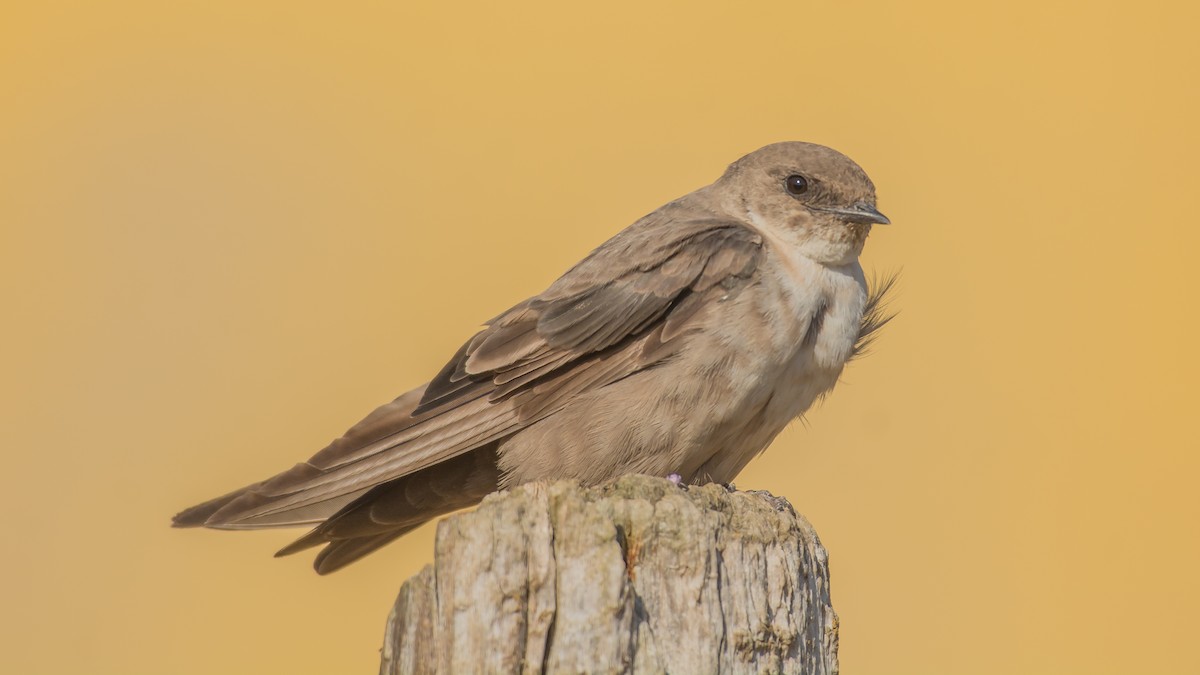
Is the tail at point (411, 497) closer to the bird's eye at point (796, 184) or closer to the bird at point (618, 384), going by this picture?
the bird at point (618, 384)

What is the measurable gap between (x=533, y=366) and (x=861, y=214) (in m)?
1.61

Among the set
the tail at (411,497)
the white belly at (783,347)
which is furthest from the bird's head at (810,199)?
the tail at (411,497)

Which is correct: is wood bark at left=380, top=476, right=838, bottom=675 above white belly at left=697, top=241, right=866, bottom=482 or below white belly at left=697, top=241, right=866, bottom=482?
below

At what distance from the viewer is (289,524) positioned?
5.42 meters

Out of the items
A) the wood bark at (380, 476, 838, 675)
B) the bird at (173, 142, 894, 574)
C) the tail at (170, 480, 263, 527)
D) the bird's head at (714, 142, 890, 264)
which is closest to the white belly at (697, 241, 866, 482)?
the bird at (173, 142, 894, 574)

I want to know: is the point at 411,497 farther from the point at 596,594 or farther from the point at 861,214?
the point at 596,594

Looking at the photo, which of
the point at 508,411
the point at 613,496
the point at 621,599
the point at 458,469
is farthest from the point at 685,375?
the point at 621,599

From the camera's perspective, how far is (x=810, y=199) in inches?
235

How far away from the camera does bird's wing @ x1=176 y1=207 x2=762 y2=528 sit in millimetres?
5336

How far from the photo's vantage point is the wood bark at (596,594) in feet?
10.6

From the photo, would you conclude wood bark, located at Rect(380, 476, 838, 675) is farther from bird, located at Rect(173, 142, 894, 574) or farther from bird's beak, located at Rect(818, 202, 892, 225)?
bird's beak, located at Rect(818, 202, 892, 225)

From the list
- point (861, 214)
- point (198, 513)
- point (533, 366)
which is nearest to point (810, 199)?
point (861, 214)

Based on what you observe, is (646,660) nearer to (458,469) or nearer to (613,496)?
(613,496)

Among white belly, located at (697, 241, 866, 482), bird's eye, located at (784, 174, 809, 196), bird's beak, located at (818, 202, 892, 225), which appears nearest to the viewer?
white belly, located at (697, 241, 866, 482)
